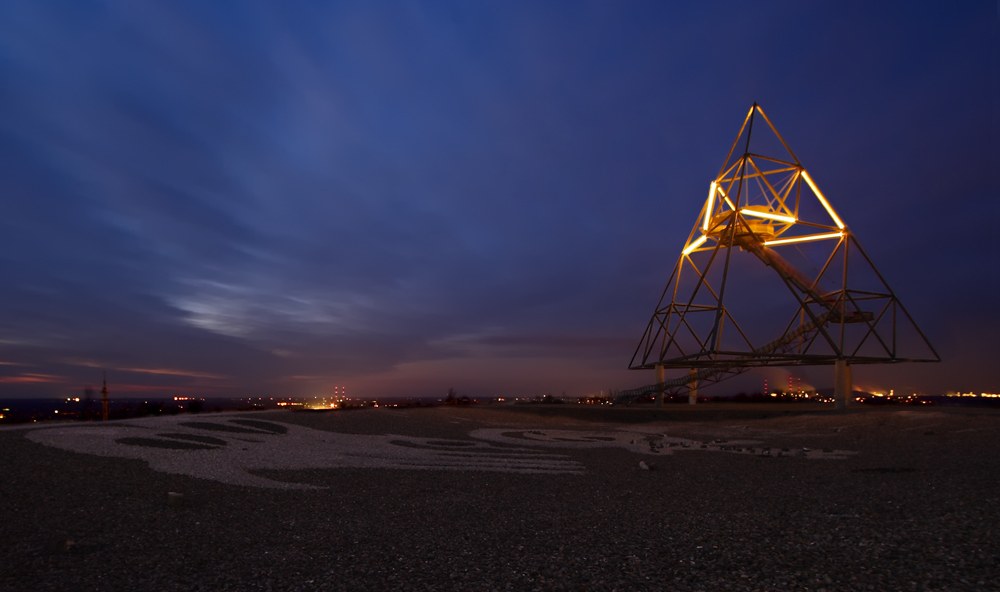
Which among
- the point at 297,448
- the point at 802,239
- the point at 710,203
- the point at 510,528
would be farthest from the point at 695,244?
the point at 510,528

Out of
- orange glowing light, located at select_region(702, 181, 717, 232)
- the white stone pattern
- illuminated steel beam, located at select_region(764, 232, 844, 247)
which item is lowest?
the white stone pattern

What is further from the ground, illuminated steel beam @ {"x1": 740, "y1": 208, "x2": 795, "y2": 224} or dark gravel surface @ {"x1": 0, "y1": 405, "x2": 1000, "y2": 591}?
illuminated steel beam @ {"x1": 740, "y1": 208, "x2": 795, "y2": 224}

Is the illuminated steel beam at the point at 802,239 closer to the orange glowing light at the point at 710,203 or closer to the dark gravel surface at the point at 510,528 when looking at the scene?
the orange glowing light at the point at 710,203

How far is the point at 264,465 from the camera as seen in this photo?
12.5 metres

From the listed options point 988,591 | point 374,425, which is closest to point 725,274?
point 374,425

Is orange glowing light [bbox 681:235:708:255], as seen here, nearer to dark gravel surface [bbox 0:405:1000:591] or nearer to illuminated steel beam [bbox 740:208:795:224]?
illuminated steel beam [bbox 740:208:795:224]

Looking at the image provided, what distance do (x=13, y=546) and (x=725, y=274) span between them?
1163 inches

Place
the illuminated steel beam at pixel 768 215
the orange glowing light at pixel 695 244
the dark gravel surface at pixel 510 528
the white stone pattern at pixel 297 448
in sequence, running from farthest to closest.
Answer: the orange glowing light at pixel 695 244
the illuminated steel beam at pixel 768 215
the white stone pattern at pixel 297 448
the dark gravel surface at pixel 510 528

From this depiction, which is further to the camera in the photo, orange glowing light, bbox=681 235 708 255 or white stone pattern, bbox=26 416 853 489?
orange glowing light, bbox=681 235 708 255

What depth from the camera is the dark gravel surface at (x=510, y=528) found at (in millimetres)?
5480

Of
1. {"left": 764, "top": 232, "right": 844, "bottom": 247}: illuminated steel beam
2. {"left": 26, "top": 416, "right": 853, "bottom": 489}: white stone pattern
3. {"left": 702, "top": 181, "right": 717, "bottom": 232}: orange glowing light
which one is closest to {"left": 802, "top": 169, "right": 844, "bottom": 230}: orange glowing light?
{"left": 764, "top": 232, "right": 844, "bottom": 247}: illuminated steel beam

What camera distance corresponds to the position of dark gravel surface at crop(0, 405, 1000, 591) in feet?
18.0

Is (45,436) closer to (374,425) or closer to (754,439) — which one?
(374,425)

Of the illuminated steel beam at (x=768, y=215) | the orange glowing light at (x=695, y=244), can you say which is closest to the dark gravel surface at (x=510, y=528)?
the illuminated steel beam at (x=768, y=215)
